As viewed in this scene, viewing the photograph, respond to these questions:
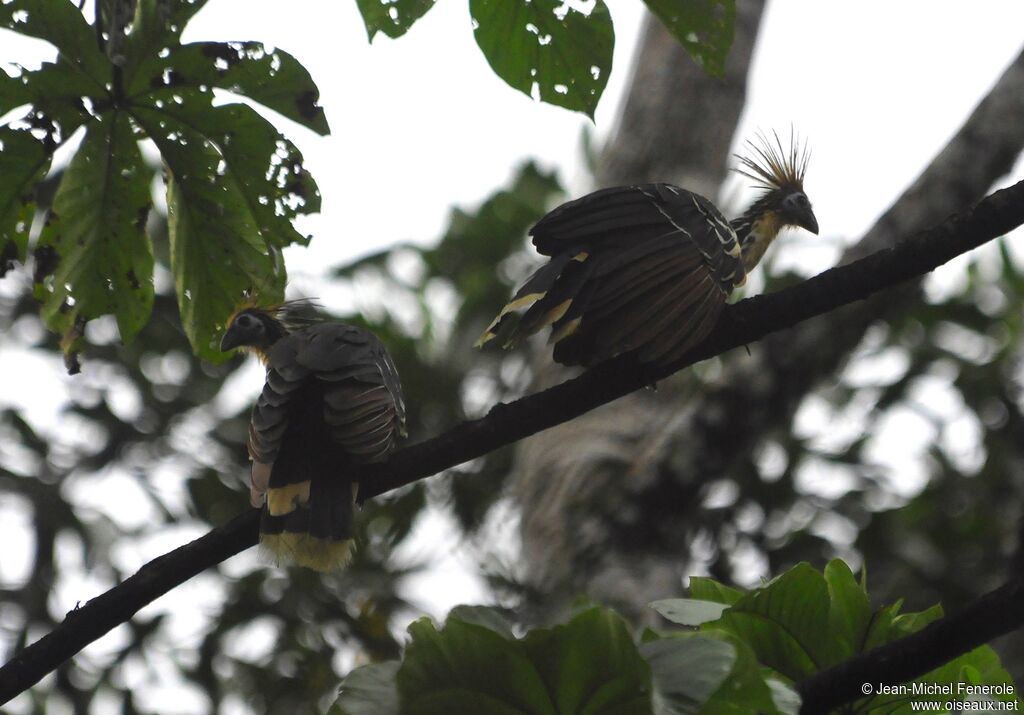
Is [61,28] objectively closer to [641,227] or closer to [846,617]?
[641,227]

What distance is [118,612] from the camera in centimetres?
217

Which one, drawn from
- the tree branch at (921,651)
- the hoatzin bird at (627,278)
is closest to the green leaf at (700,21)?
the hoatzin bird at (627,278)

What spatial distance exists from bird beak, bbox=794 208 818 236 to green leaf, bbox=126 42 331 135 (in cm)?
242

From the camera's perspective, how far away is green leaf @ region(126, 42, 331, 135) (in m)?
2.50

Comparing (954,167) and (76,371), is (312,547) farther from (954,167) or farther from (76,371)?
(954,167)

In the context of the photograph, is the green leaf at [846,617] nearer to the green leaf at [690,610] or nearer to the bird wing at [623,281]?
the green leaf at [690,610]

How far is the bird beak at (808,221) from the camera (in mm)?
4516

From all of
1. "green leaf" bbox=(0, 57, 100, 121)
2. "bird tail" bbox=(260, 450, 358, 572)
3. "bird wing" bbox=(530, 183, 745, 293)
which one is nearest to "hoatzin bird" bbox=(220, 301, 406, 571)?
"bird tail" bbox=(260, 450, 358, 572)

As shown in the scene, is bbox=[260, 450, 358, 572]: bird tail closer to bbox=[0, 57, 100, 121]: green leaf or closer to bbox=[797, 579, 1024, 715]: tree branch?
bbox=[0, 57, 100, 121]: green leaf

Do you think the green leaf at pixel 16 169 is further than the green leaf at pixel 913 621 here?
Yes

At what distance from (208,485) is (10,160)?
326cm

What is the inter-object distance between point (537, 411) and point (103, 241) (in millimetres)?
1063

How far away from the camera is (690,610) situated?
70.1 inches

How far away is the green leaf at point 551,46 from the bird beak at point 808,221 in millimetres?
2232
